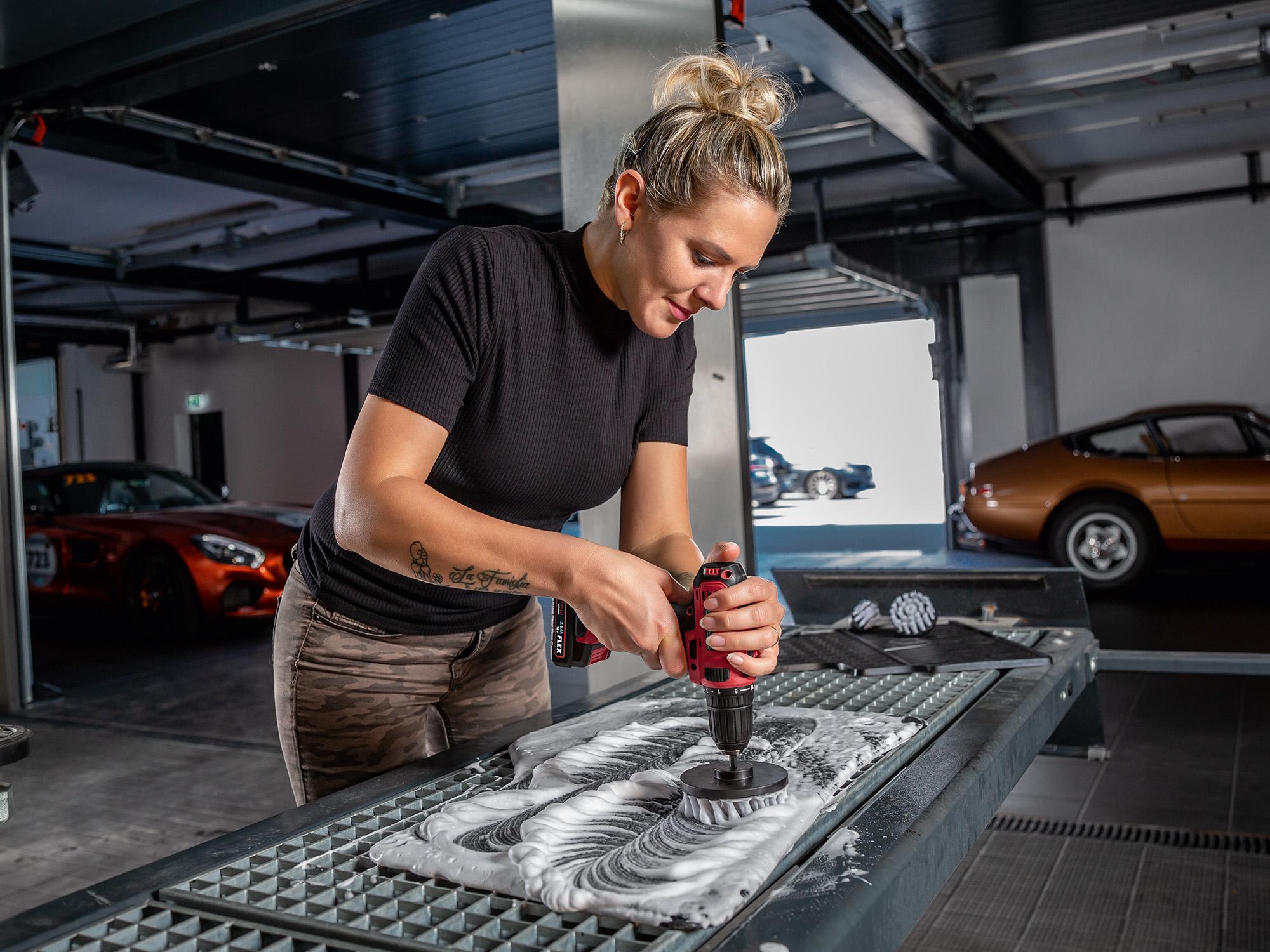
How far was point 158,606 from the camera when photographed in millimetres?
6480

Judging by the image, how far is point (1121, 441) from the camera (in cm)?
719

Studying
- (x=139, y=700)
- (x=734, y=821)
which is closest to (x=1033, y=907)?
(x=734, y=821)

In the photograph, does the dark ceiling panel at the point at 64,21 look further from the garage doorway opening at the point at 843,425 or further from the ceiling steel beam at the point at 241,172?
the garage doorway opening at the point at 843,425

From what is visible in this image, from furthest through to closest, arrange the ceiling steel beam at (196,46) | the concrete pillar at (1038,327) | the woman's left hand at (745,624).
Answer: the concrete pillar at (1038,327), the ceiling steel beam at (196,46), the woman's left hand at (745,624)

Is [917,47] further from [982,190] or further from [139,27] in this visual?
[139,27]

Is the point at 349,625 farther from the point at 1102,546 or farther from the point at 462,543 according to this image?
the point at 1102,546

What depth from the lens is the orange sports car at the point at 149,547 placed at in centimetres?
618

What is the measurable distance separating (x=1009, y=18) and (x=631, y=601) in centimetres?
531

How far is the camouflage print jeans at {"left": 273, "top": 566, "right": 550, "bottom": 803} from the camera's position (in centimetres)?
147

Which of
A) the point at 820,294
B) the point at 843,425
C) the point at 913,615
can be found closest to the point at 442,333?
the point at 913,615

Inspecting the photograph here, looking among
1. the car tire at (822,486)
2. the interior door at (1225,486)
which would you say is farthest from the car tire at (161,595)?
the car tire at (822,486)

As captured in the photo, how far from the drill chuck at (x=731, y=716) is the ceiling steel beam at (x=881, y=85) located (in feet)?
11.6

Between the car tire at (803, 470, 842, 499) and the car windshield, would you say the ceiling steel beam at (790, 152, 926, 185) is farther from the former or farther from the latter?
the car windshield

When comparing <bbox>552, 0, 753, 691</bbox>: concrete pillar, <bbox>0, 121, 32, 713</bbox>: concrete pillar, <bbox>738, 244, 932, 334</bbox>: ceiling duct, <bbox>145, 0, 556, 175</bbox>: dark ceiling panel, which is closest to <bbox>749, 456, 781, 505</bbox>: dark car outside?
<bbox>738, 244, 932, 334</bbox>: ceiling duct
